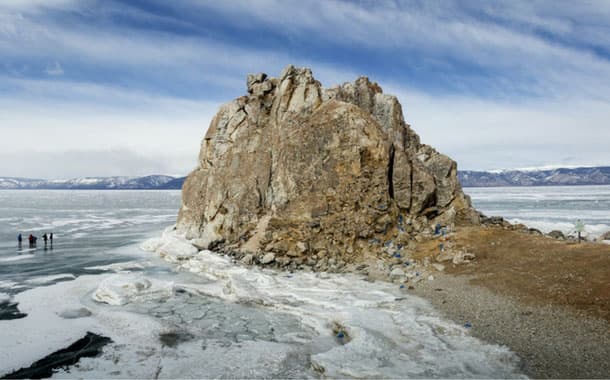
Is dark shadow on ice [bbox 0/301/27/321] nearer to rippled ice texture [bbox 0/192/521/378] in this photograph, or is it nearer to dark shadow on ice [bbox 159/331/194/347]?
rippled ice texture [bbox 0/192/521/378]

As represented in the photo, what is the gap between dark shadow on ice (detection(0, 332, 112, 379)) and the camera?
12.8 meters

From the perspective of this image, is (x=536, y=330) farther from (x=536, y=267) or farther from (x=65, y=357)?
(x=65, y=357)

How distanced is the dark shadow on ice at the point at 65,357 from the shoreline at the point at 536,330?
13.3 metres

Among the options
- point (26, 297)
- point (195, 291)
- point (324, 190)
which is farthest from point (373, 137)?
point (26, 297)

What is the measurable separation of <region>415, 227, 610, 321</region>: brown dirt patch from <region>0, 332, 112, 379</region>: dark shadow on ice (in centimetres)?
1673

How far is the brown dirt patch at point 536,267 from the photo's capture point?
16.9 meters

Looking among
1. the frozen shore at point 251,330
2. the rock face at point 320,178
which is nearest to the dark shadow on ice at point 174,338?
the frozen shore at point 251,330

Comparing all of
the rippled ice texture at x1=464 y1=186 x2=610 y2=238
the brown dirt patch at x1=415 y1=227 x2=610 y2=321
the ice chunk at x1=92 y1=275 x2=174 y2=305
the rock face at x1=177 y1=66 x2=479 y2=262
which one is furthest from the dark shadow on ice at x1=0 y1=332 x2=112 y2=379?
the rippled ice texture at x1=464 y1=186 x2=610 y2=238

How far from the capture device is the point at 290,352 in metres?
14.3

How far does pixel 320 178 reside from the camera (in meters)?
28.8

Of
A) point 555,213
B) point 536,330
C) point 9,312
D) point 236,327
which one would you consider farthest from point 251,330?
point 555,213

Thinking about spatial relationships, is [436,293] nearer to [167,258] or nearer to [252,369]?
[252,369]

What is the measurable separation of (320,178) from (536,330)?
16771mm

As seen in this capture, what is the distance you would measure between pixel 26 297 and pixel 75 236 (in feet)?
90.4
